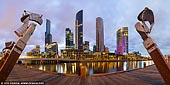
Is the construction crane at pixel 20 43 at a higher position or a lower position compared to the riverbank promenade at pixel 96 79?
higher

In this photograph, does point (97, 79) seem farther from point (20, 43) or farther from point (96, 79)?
point (20, 43)

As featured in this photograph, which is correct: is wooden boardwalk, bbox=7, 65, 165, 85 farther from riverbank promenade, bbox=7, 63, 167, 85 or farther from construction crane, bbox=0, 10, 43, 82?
construction crane, bbox=0, 10, 43, 82

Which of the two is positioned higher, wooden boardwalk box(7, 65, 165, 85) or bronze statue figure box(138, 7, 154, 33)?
bronze statue figure box(138, 7, 154, 33)

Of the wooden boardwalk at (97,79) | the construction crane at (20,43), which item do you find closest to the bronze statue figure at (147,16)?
the wooden boardwalk at (97,79)

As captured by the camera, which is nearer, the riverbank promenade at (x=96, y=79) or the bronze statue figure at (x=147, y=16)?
the bronze statue figure at (x=147, y=16)

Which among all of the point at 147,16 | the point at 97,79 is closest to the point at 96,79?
the point at 97,79

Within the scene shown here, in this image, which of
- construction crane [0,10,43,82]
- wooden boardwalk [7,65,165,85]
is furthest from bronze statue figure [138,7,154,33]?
construction crane [0,10,43,82]

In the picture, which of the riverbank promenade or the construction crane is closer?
the construction crane

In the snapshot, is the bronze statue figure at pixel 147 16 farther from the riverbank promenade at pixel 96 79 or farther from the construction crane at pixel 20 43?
the construction crane at pixel 20 43

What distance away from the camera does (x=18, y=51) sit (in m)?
9.89

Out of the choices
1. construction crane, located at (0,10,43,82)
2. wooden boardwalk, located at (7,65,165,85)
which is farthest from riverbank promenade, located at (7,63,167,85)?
construction crane, located at (0,10,43,82)

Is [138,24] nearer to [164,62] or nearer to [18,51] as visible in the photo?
[164,62]

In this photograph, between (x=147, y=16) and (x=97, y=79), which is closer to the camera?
(x=147, y=16)

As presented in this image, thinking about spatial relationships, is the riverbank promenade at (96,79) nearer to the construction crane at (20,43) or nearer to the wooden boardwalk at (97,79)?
the wooden boardwalk at (97,79)
